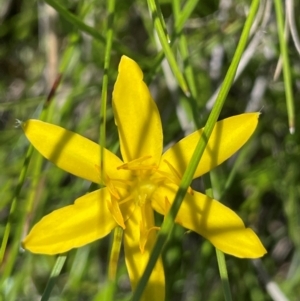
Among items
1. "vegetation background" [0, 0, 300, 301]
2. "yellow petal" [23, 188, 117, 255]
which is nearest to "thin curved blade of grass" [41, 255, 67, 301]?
"yellow petal" [23, 188, 117, 255]

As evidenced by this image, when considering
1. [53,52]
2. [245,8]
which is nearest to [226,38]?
[245,8]

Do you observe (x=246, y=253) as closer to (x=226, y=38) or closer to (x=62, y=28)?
(x=226, y=38)

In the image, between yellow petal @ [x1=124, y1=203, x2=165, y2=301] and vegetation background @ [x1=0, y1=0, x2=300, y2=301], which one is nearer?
yellow petal @ [x1=124, y1=203, x2=165, y2=301]

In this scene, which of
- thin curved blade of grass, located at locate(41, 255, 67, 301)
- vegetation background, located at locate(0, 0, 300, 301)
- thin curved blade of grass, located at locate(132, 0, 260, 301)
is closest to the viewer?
thin curved blade of grass, located at locate(132, 0, 260, 301)

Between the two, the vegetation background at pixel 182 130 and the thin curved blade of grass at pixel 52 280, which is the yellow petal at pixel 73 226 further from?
the vegetation background at pixel 182 130

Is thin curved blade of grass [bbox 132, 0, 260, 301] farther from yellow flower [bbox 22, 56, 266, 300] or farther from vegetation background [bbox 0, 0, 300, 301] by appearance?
vegetation background [bbox 0, 0, 300, 301]

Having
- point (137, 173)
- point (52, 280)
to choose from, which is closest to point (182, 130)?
point (137, 173)

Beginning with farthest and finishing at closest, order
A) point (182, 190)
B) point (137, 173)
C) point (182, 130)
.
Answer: point (182, 130) → point (137, 173) → point (182, 190)

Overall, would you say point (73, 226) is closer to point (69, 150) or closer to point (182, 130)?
point (69, 150)
